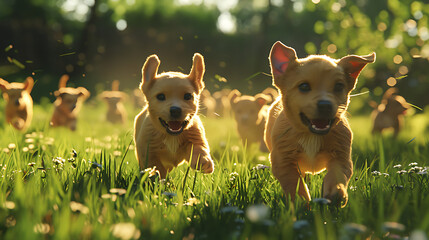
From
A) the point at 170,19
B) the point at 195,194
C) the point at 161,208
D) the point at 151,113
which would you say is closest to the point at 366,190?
the point at 195,194

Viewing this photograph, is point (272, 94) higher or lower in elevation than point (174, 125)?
higher

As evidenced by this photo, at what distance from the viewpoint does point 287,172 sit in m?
3.35

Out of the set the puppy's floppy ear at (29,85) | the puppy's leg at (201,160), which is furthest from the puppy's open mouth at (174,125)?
the puppy's floppy ear at (29,85)

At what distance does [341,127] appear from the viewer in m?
3.40

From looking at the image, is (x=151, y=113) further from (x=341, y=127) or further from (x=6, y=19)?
(x=6, y=19)

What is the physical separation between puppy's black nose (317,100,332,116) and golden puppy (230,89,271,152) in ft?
14.9

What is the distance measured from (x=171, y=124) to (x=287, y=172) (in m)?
1.20

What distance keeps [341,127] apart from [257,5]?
116ft

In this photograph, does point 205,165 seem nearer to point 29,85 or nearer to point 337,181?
point 337,181

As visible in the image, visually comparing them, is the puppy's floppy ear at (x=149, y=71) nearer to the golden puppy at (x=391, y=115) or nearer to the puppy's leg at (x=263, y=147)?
the puppy's leg at (x=263, y=147)

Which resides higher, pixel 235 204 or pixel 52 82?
pixel 52 82

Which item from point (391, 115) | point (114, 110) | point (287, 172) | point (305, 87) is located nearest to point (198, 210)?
point (287, 172)

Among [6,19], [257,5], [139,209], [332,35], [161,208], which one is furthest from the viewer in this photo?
[257,5]

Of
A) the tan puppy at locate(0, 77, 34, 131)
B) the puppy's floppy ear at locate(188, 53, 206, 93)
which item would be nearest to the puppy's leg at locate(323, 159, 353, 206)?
the puppy's floppy ear at locate(188, 53, 206, 93)
